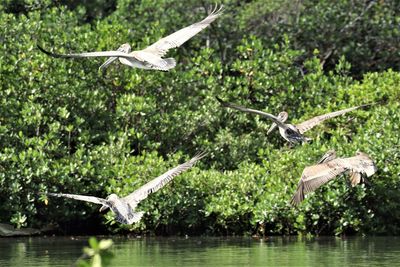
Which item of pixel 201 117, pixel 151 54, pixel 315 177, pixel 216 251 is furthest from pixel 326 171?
pixel 201 117

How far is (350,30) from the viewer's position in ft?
63.9

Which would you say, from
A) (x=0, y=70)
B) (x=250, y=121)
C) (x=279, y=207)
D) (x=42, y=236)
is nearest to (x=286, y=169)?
(x=279, y=207)

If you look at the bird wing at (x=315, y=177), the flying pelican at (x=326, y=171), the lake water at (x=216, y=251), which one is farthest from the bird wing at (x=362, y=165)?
the lake water at (x=216, y=251)

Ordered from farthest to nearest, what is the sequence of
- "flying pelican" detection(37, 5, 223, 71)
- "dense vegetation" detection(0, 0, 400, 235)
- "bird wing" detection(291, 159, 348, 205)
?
"dense vegetation" detection(0, 0, 400, 235) → "bird wing" detection(291, 159, 348, 205) → "flying pelican" detection(37, 5, 223, 71)

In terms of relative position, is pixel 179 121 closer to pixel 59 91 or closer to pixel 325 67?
pixel 59 91

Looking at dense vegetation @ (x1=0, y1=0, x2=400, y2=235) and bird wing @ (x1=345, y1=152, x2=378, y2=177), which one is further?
dense vegetation @ (x1=0, y1=0, x2=400, y2=235)

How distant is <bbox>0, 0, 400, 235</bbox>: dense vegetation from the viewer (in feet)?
46.3

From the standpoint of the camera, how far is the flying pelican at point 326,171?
11.3m

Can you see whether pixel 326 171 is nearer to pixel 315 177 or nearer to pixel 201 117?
pixel 315 177

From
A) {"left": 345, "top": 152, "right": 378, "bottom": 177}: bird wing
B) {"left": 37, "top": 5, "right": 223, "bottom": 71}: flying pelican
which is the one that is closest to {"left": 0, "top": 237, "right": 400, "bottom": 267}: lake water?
{"left": 345, "top": 152, "right": 378, "bottom": 177}: bird wing

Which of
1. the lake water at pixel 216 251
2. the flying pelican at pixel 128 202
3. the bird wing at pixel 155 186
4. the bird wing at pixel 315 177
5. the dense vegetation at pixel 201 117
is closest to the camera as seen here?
the lake water at pixel 216 251

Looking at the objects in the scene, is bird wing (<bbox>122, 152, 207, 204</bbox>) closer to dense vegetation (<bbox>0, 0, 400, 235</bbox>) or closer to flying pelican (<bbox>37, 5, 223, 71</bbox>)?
flying pelican (<bbox>37, 5, 223, 71</bbox>)

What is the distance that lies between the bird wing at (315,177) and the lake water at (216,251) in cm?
73

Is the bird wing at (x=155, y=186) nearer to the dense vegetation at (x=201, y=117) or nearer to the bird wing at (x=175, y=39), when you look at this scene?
the bird wing at (x=175, y=39)
